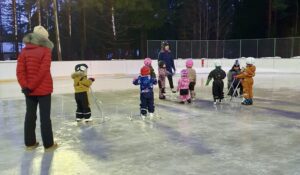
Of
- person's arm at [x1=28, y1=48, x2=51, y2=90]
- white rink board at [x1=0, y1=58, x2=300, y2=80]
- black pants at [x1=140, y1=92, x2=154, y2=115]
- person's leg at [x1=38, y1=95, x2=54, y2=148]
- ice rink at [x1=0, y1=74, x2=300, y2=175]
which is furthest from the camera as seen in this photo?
white rink board at [x1=0, y1=58, x2=300, y2=80]

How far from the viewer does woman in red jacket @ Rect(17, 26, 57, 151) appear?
16.7 ft

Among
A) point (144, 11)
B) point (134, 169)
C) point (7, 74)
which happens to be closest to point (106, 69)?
point (7, 74)

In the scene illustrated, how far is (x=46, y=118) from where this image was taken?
529cm

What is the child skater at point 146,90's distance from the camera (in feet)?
25.0

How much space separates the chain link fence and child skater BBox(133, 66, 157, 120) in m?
18.8

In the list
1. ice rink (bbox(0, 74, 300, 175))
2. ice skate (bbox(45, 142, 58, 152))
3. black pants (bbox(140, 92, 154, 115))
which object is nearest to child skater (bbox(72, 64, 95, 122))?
ice rink (bbox(0, 74, 300, 175))

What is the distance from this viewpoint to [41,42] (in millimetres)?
5180

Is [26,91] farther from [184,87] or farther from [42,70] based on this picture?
[184,87]

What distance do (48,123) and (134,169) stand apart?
1621 mm

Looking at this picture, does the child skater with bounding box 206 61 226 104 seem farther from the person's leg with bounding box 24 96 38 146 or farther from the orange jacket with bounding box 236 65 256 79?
the person's leg with bounding box 24 96 38 146

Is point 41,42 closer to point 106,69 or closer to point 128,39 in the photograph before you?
point 106,69

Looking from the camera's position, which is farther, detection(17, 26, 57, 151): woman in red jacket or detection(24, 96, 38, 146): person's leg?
detection(24, 96, 38, 146): person's leg

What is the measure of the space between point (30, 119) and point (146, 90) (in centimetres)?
280

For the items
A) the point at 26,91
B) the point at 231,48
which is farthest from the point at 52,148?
the point at 231,48
